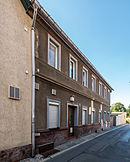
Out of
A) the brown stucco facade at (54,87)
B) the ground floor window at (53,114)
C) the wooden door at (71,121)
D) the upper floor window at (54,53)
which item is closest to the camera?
the brown stucco facade at (54,87)

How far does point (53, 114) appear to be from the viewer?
7.61 meters

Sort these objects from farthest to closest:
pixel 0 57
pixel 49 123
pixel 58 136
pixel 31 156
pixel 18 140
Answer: pixel 58 136 → pixel 49 123 → pixel 31 156 → pixel 18 140 → pixel 0 57

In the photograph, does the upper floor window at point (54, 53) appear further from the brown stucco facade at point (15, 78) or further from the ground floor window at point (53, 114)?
the ground floor window at point (53, 114)

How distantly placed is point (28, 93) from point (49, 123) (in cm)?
227

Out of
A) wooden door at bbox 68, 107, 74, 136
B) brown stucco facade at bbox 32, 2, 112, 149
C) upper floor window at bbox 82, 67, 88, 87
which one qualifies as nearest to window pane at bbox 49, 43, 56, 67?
brown stucco facade at bbox 32, 2, 112, 149

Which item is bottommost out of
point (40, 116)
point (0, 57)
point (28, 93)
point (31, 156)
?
point (31, 156)

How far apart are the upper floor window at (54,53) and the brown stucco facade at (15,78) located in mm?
1738

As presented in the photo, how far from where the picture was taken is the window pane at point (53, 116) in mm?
7367

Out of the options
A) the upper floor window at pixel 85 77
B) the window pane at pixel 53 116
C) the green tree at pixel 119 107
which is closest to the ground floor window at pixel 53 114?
the window pane at pixel 53 116

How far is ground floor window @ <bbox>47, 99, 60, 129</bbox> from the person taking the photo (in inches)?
284

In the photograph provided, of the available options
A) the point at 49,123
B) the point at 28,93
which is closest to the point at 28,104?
the point at 28,93

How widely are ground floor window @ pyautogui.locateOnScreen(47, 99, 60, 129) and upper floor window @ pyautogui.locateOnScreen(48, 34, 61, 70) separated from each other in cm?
213

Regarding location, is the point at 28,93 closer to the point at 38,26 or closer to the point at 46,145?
the point at 46,145

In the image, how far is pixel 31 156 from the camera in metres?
5.58
